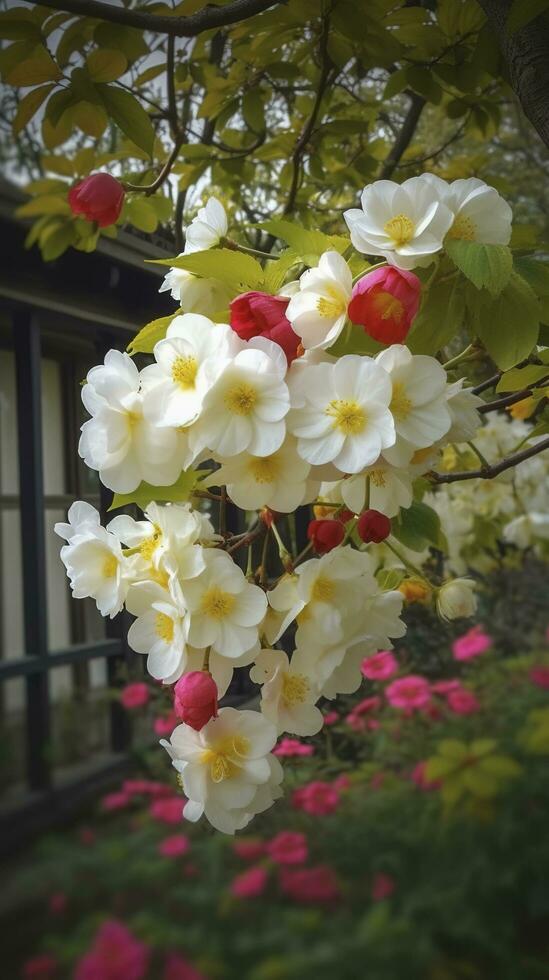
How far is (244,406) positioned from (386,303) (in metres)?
0.05

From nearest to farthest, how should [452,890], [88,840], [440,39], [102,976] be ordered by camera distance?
[440,39] < [102,976] < [452,890] < [88,840]

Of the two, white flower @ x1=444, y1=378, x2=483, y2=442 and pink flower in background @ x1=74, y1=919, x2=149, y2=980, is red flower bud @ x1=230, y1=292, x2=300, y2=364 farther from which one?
pink flower in background @ x1=74, y1=919, x2=149, y2=980

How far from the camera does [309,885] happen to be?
1139mm

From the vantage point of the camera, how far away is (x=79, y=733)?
1.34 m

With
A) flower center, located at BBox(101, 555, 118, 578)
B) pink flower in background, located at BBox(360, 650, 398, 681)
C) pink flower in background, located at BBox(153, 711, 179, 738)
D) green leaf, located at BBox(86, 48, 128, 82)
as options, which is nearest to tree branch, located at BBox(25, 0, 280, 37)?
green leaf, located at BBox(86, 48, 128, 82)

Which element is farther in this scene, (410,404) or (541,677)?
(541,677)

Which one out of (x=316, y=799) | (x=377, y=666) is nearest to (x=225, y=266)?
(x=377, y=666)

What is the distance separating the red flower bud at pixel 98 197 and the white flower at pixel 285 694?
9.6 inches

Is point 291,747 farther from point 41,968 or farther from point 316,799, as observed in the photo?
point 41,968

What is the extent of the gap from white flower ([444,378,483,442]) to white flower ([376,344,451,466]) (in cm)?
2

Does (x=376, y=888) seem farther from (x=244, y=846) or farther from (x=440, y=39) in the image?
(x=440, y=39)

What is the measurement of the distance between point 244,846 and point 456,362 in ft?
3.22

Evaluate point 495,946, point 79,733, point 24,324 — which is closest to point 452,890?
point 495,946

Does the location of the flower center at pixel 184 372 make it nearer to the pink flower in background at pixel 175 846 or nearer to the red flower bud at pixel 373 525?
the red flower bud at pixel 373 525
